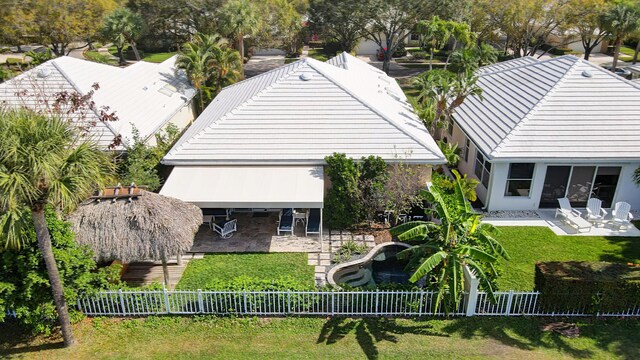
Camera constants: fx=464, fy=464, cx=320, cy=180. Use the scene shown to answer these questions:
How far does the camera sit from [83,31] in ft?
153

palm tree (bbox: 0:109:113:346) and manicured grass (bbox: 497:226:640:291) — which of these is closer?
palm tree (bbox: 0:109:113:346)

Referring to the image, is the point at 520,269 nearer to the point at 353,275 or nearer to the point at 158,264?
the point at 353,275

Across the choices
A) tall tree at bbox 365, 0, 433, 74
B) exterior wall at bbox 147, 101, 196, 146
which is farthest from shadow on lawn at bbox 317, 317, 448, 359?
tall tree at bbox 365, 0, 433, 74

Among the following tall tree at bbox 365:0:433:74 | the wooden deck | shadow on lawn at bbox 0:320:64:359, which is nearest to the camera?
shadow on lawn at bbox 0:320:64:359

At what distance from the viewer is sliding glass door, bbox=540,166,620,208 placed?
71.6 ft

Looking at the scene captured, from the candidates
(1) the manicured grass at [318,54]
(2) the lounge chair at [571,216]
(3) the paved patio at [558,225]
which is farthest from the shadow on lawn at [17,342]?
(1) the manicured grass at [318,54]

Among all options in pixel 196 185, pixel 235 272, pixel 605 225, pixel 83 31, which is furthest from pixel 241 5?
pixel 605 225

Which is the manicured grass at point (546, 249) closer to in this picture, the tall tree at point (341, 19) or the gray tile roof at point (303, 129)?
the gray tile roof at point (303, 129)

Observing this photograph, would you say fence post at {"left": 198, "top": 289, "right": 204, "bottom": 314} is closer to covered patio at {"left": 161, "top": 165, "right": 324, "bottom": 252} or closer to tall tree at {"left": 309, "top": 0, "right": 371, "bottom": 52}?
covered patio at {"left": 161, "top": 165, "right": 324, "bottom": 252}

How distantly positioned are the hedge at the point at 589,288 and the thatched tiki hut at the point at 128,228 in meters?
12.4

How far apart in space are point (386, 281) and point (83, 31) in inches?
1706

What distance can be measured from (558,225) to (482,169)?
14.3 ft

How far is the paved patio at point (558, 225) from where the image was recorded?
2062cm

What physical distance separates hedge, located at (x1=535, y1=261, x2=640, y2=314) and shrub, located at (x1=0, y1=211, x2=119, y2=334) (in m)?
14.8
